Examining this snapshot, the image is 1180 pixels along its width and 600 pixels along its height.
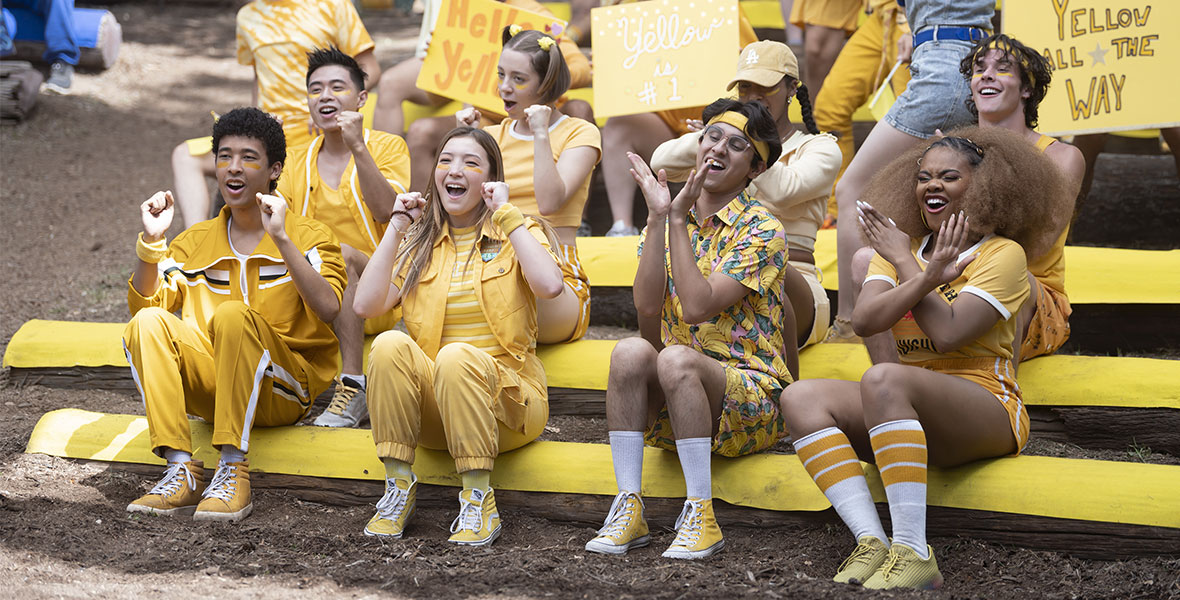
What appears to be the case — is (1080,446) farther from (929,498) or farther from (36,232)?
(36,232)

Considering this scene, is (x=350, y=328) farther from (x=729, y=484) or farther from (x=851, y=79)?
(x=851, y=79)

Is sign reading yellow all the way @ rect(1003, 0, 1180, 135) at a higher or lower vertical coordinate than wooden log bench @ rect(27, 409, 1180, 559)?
higher

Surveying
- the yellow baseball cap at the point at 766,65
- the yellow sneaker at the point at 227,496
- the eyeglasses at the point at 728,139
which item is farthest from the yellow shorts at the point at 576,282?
the yellow sneaker at the point at 227,496

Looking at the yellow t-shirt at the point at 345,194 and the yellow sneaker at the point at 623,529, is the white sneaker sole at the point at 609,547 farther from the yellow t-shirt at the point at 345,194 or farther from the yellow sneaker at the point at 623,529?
the yellow t-shirt at the point at 345,194

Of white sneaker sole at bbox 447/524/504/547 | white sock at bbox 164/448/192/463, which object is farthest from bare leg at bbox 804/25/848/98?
white sock at bbox 164/448/192/463

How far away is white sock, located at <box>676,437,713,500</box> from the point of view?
3273mm

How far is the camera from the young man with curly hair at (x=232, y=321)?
3730mm

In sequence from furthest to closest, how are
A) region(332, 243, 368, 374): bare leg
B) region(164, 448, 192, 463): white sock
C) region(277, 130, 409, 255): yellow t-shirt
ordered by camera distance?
region(277, 130, 409, 255): yellow t-shirt → region(332, 243, 368, 374): bare leg → region(164, 448, 192, 463): white sock

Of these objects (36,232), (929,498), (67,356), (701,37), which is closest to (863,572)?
(929,498)

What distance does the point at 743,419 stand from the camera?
340 cm

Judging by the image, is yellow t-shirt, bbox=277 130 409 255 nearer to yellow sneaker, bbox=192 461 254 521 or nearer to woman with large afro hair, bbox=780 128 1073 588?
yellow sneaker, bbox=192 461 254 521

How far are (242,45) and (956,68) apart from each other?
3.30 meters

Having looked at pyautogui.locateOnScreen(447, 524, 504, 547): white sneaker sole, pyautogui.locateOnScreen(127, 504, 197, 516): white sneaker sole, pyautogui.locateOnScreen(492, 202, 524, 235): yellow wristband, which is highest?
pyautogui.locateOnScreen(492, 202, 524, 235): yellow wristband

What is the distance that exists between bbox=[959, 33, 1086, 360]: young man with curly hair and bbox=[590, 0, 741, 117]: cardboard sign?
1.30m
